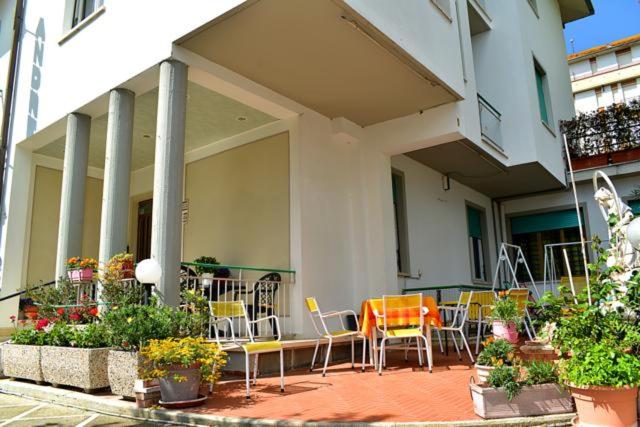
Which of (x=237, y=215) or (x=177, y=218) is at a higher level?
→ (x=237, y=215)

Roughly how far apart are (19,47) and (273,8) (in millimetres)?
7249

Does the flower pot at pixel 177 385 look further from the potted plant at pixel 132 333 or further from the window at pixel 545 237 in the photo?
the window at pixel 545 237

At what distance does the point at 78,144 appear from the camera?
816 centimetres

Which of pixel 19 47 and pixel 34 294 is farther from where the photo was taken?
pixel 19 47

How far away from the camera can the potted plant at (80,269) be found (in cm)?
679

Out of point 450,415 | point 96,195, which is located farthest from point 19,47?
point 450,415

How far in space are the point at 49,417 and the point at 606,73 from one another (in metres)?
33.5

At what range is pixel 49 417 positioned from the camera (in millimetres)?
4758

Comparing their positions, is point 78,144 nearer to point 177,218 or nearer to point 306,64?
point 177,218

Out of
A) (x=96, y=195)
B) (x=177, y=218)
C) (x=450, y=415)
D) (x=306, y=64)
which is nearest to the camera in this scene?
(x=450, y=415)

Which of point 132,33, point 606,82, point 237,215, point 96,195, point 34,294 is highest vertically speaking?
point 606,82

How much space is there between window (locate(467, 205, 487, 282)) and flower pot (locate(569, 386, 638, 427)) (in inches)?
367

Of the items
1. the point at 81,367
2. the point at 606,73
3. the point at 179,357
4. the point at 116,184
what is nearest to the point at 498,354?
the point at 179,357

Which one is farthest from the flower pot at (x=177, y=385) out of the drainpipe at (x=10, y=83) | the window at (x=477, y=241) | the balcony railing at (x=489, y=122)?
the window at (x=477, y=241)
